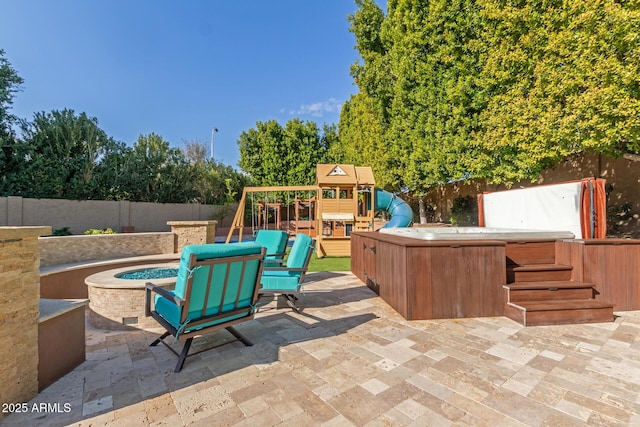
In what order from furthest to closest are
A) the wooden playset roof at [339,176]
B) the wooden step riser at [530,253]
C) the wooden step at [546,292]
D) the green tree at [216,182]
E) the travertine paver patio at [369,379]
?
the green tree at [216,182] < the wooden playset roof at [339,176] < the wooden step riser at [530,253] < the wooden step at [546,292] < the travertine paver patio at [369,379]

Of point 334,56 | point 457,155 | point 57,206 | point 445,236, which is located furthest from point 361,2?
point 57,206

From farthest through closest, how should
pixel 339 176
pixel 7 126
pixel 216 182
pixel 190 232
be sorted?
pixel 216 182 < pixel 7 126 < pixel 339 176 < pixel 190 232

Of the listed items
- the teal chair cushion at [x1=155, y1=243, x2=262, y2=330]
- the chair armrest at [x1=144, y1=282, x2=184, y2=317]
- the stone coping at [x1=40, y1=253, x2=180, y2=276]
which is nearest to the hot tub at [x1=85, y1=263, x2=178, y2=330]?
the chair armrest at [x1=144, y1=282, x2=184, y2=317]

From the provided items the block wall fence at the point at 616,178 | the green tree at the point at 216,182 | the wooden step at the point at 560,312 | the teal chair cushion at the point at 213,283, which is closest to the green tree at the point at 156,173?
the green tree at the point at 216,182

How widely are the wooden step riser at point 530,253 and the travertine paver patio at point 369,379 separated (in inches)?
41.7

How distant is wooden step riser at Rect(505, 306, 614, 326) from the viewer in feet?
11.0

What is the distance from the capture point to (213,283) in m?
2.54

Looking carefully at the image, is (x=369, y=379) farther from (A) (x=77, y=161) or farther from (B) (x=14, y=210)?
(A) (x=77, y=161)

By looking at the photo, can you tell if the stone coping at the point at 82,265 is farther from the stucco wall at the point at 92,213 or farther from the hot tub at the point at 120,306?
the stucco wall at the point at 92,213

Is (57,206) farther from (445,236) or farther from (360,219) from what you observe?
(445,236)

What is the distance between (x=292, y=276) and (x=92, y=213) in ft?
44.0

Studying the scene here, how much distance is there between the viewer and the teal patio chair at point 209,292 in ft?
7.85

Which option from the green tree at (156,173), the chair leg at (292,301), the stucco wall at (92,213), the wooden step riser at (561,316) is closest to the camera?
the wooden step riser at (561,316)

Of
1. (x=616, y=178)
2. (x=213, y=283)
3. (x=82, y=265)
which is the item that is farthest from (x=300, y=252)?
(x=616, y=178)
